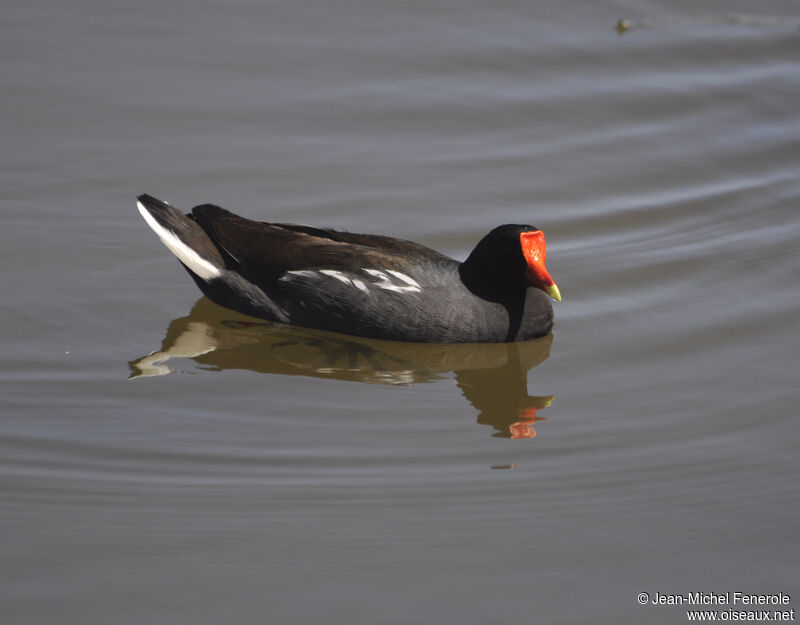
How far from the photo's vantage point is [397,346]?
6547 millimetres

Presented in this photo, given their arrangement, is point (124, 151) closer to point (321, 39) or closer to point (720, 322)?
point (321, 39)

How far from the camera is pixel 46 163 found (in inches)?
334

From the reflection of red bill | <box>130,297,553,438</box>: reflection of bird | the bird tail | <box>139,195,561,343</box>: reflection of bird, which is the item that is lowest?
the reflection of red bill

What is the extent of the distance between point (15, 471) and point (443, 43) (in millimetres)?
6925

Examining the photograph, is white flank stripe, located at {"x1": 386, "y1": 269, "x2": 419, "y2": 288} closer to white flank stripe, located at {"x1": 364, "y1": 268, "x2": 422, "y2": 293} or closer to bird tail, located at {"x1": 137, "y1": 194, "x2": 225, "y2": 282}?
white flank stripe, located at {"x1": 364, "y1": 268, "x2": 422, "y2": 293}

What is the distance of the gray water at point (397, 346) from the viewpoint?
14.8 feet

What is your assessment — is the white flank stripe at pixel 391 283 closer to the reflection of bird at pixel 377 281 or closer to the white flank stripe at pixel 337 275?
the reflection of bird at pixel 377 281

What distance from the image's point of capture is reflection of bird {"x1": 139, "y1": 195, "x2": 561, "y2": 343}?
6469mm

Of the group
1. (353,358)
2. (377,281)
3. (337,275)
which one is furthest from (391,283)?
(353,358)

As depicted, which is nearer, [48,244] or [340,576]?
[340,576]

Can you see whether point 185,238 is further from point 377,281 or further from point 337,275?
point 377,281

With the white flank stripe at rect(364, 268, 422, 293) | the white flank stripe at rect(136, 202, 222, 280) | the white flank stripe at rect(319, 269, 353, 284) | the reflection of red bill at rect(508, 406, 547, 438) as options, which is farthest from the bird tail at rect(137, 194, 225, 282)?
the reflection of red bill at rect(508, 406, 547, 438)

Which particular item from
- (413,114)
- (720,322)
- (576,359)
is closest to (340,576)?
(576,359)

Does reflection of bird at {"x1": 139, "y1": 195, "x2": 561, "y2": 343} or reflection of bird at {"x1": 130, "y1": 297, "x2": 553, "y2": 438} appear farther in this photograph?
reflection of bird at {"x1": 139, "y1": 195, "x2": 561, "y2": 343}
